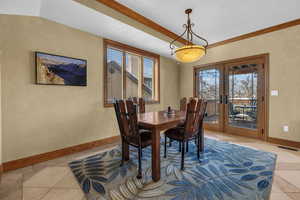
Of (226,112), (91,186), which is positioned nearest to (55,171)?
(91,186)

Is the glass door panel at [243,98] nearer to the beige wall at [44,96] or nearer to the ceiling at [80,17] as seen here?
the ceiling at [80,17]

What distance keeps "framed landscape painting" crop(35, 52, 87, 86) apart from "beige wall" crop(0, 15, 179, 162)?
87mm

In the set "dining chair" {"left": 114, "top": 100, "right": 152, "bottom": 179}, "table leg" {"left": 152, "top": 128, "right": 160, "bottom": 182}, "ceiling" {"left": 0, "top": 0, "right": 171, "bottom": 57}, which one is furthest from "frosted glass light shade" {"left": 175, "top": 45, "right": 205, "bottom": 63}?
"table leg" {"left": 152, "top": 128, "right": 160, "bottom": 182}

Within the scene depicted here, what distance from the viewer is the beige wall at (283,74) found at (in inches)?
114

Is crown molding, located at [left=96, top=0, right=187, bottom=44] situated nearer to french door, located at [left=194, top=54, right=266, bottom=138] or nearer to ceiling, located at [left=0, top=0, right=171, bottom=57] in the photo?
ceiling, located at [left=0, top=0, right=171, bottom=57]

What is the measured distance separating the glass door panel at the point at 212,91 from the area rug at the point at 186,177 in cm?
164

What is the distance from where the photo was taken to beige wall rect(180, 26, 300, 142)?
2892mm

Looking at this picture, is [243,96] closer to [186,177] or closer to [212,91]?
[212,91]

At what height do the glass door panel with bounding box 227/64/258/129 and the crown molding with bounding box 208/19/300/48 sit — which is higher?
the crown molding with bounding box 208/19/300/48

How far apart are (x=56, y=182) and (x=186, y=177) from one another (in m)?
1.65

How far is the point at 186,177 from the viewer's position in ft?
5.99

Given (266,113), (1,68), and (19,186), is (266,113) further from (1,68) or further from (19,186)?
(1,68)

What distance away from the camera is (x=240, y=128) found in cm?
374

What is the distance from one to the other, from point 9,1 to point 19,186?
7.50 feet
